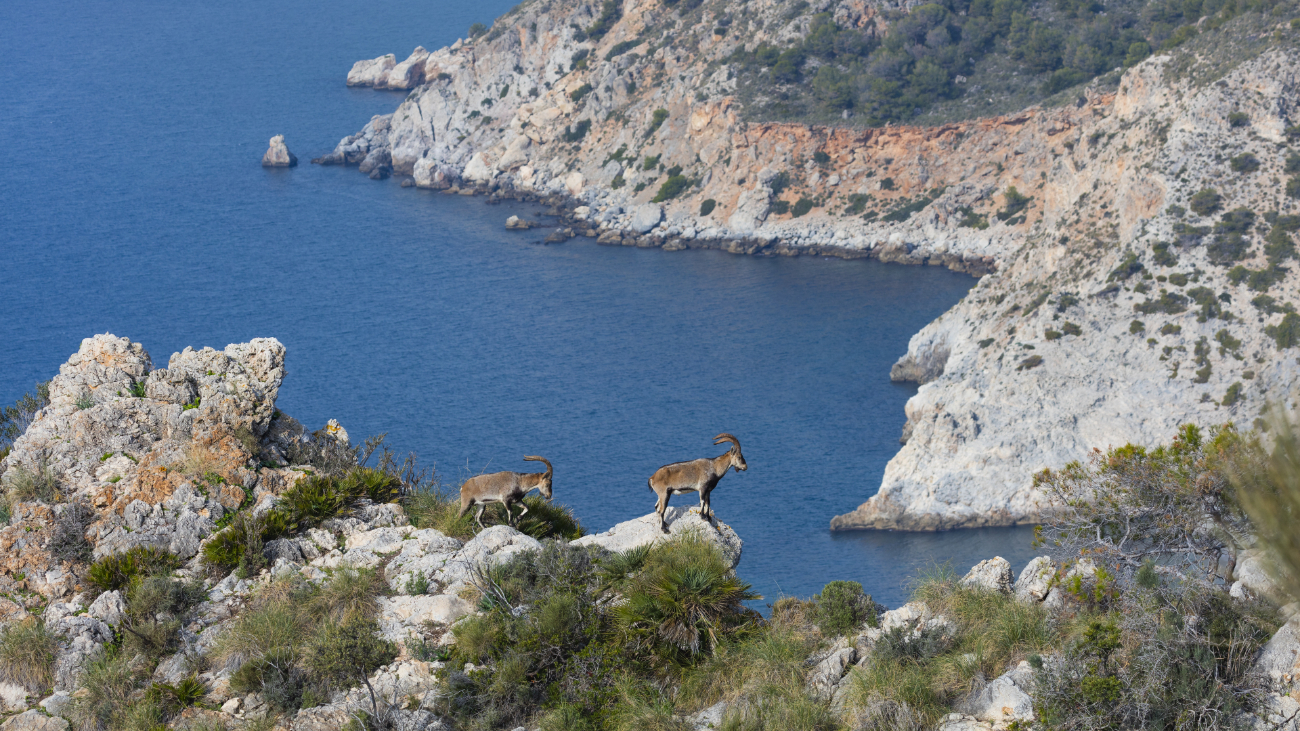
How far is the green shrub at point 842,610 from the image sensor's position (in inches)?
669

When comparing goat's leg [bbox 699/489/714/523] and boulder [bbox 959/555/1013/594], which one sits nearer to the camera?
boulder [bbox 959/555/1013/594]

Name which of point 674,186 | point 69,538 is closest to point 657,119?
point 674,186

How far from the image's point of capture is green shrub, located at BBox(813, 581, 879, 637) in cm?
1698

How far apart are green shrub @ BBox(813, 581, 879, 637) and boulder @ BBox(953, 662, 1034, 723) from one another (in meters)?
2.59

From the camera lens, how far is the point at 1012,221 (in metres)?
126

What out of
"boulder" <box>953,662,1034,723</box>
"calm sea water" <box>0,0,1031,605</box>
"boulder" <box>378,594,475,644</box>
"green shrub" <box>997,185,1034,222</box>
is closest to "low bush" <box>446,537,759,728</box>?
"boulder" <box>378,594,475,644</box>

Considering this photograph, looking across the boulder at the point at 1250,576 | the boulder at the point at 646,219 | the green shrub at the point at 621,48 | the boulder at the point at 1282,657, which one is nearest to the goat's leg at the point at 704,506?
the boulder at the point at 1250,576

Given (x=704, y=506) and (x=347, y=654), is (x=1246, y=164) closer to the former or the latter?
(x=704, y=506)

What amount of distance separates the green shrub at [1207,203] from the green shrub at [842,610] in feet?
261

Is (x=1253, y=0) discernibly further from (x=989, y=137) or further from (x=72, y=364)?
(x=72, y=364)

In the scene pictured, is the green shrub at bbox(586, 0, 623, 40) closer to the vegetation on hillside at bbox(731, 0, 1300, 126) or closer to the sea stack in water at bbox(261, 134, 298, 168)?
the vegetation on hillside at bbox(731, 0, 1300, 126)

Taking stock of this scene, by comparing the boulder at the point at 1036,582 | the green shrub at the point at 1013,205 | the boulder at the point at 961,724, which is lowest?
the boulder at the point at 961,724

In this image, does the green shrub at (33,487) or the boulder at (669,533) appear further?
the green shrub at (33,487)

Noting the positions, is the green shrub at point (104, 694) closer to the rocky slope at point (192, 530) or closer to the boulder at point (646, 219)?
the rocky slope at point (192, 530)
